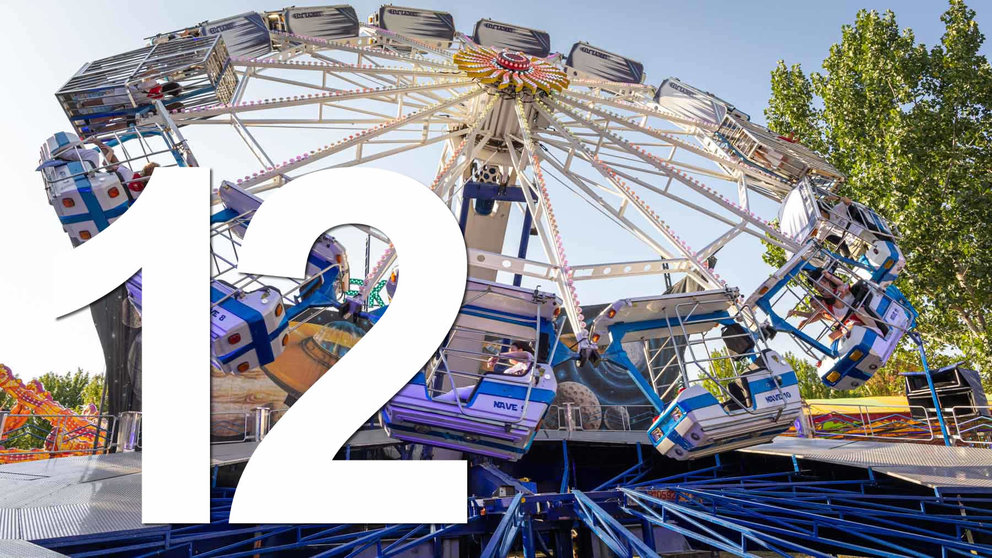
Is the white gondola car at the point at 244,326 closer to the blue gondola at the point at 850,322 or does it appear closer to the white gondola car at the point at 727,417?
the white gondola car at the point at 727,417

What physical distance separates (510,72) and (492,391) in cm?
838

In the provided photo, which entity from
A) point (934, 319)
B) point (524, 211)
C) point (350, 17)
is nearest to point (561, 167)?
point (524, 211)

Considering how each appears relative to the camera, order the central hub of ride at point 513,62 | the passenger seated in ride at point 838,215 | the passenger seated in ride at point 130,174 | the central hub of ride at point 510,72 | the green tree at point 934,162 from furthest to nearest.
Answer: the green tree at point 934,162, the central hub of ride at point 513,62, the central hub of ride at point 510,72, the passenger seated in ride at point 838,215, the passenger seated in ride at point 130,174

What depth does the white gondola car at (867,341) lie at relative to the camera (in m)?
11.9

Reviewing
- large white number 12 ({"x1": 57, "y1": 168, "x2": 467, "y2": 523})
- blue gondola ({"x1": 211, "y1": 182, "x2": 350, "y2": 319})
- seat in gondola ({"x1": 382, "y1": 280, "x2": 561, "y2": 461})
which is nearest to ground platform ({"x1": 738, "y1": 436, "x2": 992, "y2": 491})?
seat in gondola ({"x1": 382, "y1": 280, "x2": 561, "y2": 461})

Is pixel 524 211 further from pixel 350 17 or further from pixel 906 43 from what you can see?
pixel 906 43

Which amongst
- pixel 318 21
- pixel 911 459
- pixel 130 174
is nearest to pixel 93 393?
pixel 318 21

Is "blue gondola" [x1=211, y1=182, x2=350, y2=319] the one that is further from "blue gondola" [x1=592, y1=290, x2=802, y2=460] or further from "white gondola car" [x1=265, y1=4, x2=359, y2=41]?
"white gondola car" [x1=265, y1=4, x2=359, y2=41]

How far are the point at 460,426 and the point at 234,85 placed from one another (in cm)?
957

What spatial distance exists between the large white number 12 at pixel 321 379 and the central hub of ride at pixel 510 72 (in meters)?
7.87

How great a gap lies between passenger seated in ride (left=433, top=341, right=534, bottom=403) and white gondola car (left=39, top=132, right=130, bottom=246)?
533cm

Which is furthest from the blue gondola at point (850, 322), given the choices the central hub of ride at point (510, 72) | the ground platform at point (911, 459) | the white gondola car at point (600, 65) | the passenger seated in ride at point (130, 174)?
the passenger seated in ride at point (130, 174)

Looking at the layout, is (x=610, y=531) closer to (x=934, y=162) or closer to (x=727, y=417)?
(x=727, y=417)

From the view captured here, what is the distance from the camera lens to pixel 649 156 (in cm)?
1380
